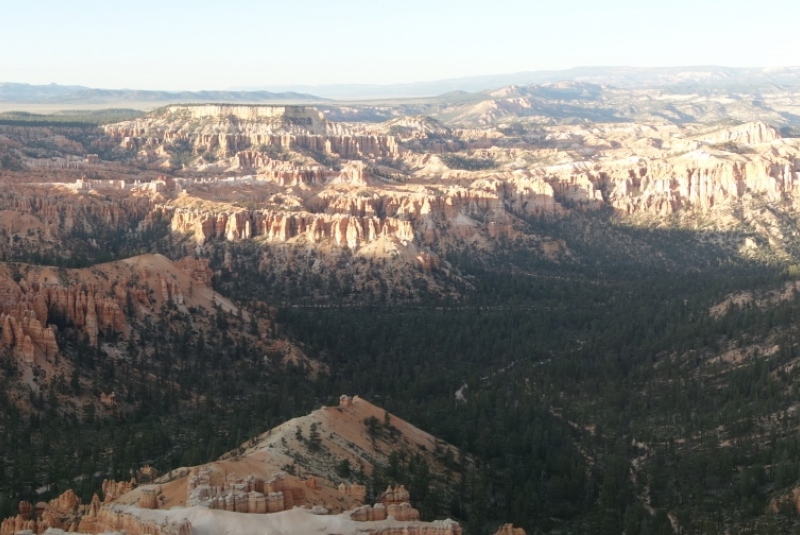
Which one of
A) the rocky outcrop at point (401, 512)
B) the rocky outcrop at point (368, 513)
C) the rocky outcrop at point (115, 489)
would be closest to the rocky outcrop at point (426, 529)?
the rocky outcrop at point (401, 512)

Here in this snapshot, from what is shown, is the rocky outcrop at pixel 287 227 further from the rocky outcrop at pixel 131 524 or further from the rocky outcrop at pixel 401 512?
the rocky outcrop at pixel 131 524

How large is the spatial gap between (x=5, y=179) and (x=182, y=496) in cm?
15819

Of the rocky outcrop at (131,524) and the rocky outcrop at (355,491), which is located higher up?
the rocky outcrop at (131,524)

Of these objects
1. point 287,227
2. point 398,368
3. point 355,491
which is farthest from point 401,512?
point 287,227

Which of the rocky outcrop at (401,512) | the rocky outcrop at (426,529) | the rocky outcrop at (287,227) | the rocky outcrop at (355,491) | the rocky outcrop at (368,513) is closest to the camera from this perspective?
the rocky outcrop at (426,529)

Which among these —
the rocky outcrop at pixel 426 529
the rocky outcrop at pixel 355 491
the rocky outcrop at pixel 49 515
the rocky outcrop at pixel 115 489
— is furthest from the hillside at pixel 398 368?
the rocky outcrop at pixel 426 529

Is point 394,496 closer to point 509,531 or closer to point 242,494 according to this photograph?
point 509,531

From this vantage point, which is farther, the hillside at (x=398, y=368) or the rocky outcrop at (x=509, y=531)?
the hillside at (x=398, y=368)

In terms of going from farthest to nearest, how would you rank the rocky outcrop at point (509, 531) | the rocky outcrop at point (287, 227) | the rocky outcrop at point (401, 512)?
the rocky outcrop at point (287, 227)
the rocky outcrop at point (509, 531)
the rocky outcrop at point (401, 512)

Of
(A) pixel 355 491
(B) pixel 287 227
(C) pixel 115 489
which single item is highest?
(C) pixel 115 489

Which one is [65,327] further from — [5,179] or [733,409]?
[5,179]

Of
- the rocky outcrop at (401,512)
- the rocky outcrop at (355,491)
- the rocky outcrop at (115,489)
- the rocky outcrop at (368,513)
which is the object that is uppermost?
the rocky outcrop at (368,513)

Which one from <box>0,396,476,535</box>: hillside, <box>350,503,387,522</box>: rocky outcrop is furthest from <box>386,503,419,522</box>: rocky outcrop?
<box>350,503,387,522</box>: rocky outcrop

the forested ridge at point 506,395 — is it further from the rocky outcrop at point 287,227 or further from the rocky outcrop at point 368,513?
the rocky outcrop at point 287,227
